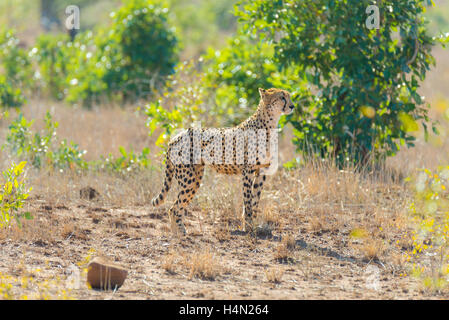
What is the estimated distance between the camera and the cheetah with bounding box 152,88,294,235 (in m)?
5.88

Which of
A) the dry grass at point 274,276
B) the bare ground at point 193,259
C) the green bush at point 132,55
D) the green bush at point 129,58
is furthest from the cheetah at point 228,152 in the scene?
the green bush at point 132,55

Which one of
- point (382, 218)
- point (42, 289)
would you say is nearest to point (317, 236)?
point (382, 218)

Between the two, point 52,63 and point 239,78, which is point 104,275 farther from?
point 52,63

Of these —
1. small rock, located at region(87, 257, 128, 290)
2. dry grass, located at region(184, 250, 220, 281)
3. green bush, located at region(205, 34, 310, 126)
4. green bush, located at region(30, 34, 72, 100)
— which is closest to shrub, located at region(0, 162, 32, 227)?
small rock, located at region(87, 257, 128, 290)

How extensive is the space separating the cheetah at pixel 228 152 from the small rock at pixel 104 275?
1.47 meters

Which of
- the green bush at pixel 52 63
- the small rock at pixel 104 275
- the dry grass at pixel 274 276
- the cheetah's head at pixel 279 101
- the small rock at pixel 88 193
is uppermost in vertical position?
the green bush at pixel 52 63

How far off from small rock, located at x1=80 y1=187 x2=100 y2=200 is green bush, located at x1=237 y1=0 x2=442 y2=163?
256cm

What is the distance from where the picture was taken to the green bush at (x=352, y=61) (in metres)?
7.49

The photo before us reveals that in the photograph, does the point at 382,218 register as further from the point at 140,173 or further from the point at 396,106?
the point at 140,173

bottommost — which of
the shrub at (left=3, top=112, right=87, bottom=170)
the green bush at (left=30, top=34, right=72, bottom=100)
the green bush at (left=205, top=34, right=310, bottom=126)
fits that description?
the shrub at (left=3, top=112, right=87, bottom=170)

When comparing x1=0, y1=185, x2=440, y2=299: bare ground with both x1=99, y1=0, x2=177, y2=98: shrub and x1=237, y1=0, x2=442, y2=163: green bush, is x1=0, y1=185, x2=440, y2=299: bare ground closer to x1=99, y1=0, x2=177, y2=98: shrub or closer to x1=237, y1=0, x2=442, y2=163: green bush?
x1=237, y1=0, x2=442, y2=163: green bush

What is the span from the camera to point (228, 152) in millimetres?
5883

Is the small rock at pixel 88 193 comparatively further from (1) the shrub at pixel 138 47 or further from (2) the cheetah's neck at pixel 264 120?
(1) the shrub at pixel 138 47

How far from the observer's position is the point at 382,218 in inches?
252
